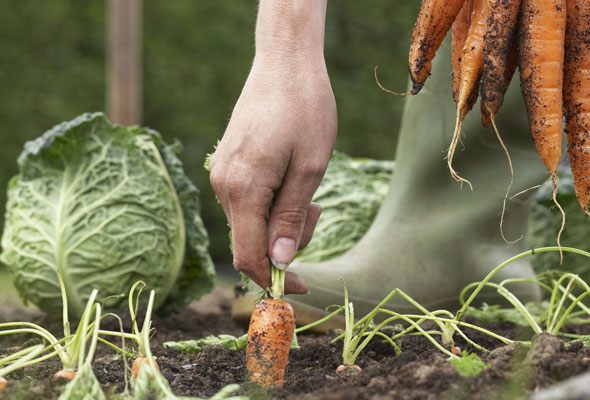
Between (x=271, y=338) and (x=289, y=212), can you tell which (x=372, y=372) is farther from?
(x=289, y=212)

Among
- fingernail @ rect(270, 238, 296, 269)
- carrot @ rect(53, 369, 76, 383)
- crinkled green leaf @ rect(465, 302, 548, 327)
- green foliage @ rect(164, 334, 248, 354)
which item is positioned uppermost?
fingernail @ rect(270, 238, 296, 269)

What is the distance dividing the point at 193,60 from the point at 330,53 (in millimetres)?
1237

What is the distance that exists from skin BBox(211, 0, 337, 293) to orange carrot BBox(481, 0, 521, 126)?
0.45 metres

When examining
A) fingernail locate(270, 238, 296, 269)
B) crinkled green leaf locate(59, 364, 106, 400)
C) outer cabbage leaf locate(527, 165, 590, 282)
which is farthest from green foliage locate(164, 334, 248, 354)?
outer cabbage leaf locate(527, 165, 590, 282)

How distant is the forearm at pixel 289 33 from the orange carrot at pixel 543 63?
592 mm

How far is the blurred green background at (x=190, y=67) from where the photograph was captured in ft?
24.2

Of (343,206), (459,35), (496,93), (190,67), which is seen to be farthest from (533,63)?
(190,67)

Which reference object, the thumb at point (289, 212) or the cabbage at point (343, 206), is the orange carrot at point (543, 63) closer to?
the thumb at point (289, 212)

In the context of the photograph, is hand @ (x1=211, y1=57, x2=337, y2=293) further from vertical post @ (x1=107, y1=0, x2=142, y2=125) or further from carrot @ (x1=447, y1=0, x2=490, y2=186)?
vertical post @ (x1=107, y1=0, x2=142, y2=125)

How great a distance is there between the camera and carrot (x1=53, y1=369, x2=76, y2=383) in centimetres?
195

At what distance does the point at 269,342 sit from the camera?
211cm

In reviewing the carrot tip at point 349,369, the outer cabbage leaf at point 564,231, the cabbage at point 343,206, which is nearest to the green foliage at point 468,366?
the carrot tip at point 349,369

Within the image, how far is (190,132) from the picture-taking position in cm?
752

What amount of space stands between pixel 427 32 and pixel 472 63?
0.21 meters
